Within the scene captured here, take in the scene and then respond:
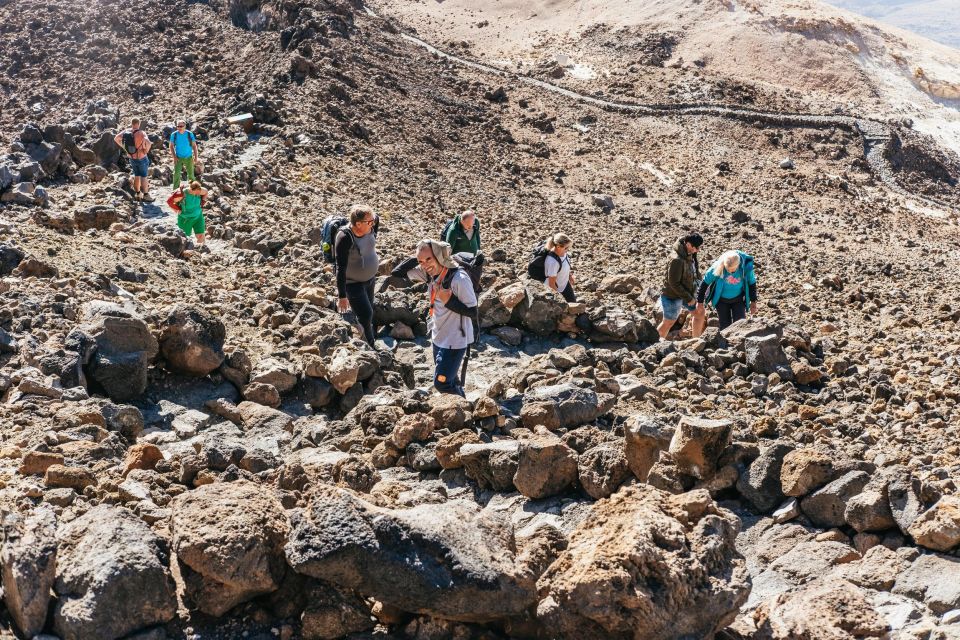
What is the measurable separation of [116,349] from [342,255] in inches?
87.7

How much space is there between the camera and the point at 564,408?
20.9 ft

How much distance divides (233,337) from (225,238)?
4.81m

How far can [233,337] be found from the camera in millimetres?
9055

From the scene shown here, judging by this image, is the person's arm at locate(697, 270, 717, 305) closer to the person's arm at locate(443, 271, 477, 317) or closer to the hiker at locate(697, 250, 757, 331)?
the hiker at locate(697, 250, 757, 331)

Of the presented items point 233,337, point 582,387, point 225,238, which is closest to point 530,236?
point 225,238

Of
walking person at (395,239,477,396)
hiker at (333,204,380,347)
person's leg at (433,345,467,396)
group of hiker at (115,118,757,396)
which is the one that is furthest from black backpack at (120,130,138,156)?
person's leg at (433,345,467,396)

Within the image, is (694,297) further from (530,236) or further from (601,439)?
(530,236)

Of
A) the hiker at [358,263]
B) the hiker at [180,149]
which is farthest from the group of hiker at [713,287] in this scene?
the hiker at [180,149]

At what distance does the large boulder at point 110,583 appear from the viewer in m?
3.45

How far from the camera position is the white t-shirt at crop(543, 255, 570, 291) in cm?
1017

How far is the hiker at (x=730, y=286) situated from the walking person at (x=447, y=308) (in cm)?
380

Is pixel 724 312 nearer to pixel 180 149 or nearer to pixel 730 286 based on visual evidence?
pixel 730 286

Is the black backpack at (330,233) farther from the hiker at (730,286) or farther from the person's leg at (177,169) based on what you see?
the person's leg at (177,169)

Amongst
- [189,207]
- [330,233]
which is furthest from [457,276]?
[189,207]
